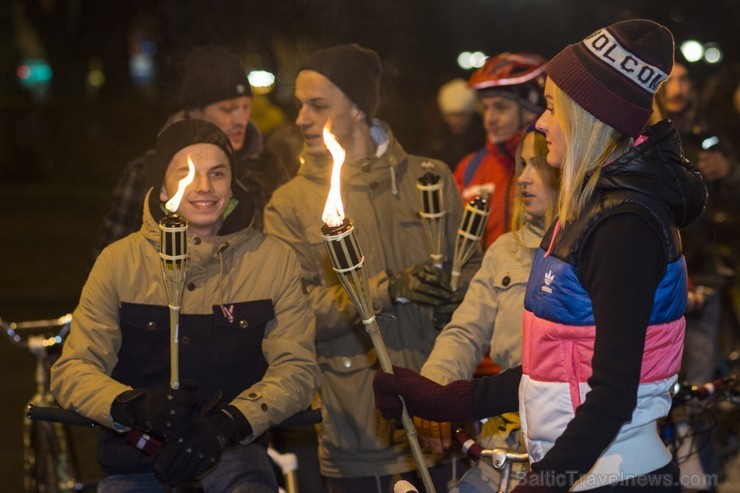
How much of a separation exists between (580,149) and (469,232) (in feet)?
5.37

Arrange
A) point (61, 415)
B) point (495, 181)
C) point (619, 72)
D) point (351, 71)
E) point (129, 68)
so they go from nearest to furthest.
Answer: point (619, 72) → point (61, 415) → point (351, 71) → point (495, 181) → point (129, 68)

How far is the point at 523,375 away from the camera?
3.41 metres

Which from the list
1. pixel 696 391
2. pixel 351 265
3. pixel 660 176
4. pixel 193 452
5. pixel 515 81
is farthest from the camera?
pixel 515 81

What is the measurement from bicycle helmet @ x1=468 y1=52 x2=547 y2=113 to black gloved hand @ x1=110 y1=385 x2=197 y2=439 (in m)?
3.27

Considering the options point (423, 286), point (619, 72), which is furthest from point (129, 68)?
point (619, 72)

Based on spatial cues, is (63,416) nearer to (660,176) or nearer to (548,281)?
(548,281)

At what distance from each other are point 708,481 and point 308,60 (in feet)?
9.06

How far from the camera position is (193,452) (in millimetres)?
3949

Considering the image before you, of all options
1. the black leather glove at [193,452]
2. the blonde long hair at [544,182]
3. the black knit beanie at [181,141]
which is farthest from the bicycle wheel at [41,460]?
the blonde long hair at [544,182]

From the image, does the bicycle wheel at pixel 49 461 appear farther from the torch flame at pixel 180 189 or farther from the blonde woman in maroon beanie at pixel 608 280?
the blonde woman in maroon beanie at pixel 608 280

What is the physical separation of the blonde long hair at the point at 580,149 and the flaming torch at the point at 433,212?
5.79ft

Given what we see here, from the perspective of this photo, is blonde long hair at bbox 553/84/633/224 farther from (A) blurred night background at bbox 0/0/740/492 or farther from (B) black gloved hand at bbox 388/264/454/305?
(A) blurred night background at bbox 0/0/740/492

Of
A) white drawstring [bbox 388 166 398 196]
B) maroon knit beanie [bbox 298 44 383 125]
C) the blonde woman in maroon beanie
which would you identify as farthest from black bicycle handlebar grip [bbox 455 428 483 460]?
maroon knit beanie [bbox 298 44 383 125]

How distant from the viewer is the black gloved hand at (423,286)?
501 cm
